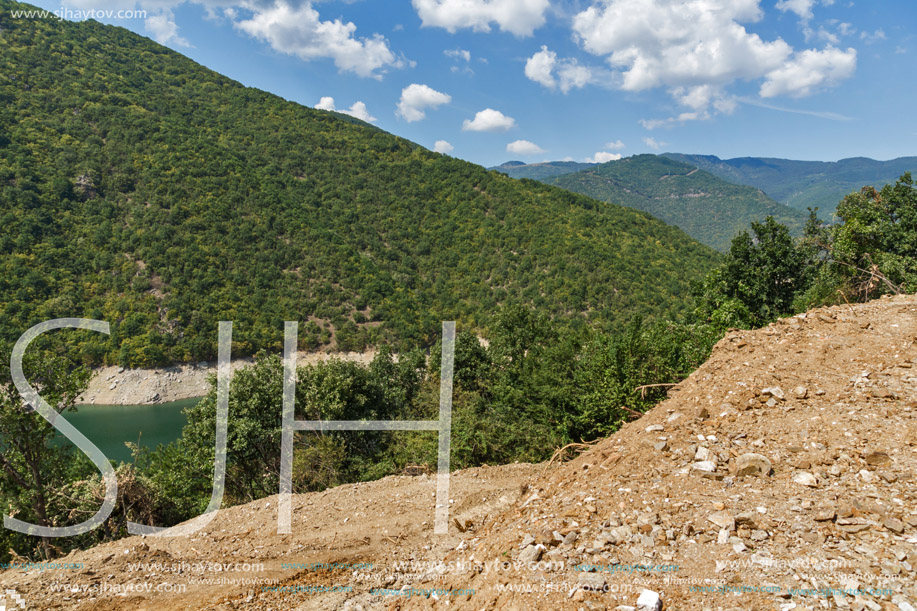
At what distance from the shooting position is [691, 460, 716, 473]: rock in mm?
4766

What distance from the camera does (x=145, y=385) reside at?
5000cm

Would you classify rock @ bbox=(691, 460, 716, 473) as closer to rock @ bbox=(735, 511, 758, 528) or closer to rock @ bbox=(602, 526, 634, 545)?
rock @ bbox=(735, 511, 758, 528)

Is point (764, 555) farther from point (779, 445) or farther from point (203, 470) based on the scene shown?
point (203, 470)

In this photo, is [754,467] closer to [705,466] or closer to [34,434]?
[705,466]

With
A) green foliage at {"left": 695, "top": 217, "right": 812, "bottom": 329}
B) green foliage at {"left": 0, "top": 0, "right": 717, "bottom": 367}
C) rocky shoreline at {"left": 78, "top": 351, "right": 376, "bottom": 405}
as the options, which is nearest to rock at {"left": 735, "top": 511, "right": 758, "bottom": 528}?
green foliage at {"left": 695, "top": 217, "right": 812, "bottom": 329}

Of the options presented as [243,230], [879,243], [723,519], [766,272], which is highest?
[243,230]

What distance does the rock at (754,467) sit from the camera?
15.0 feet

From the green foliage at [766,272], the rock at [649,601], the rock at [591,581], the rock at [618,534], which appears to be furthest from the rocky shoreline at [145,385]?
the rock at [649,601]

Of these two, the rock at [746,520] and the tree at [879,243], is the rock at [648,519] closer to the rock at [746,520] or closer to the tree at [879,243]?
the rock at [746,520]

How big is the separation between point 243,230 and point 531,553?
7873 centimetres

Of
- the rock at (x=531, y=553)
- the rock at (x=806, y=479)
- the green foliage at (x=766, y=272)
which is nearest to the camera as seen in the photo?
the rock at (x=531, y=553)

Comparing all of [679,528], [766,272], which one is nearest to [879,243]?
[766,272]

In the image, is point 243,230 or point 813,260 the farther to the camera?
point 243,230

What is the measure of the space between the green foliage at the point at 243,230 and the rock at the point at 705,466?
5255 cm
